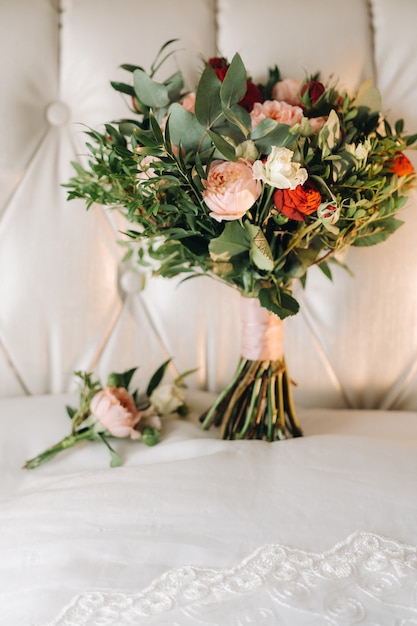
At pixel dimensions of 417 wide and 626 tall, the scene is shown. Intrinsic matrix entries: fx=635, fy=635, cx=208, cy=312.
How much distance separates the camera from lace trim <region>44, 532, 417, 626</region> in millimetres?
595

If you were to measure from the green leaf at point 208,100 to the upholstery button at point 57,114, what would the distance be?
1.39 feet

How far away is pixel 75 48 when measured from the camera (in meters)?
1.06

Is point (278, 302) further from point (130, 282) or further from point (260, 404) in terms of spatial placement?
point (130, 282)

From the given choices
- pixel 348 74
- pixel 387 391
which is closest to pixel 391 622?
pixel 387 391

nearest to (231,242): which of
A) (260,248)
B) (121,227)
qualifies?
(260,248)

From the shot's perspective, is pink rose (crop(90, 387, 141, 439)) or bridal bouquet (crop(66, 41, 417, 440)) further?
pink rose (crop(90, 387, 141, 439))

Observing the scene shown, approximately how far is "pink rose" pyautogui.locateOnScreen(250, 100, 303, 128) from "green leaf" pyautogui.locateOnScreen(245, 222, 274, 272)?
133mm

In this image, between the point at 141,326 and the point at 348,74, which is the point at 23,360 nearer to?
the point at 141,326

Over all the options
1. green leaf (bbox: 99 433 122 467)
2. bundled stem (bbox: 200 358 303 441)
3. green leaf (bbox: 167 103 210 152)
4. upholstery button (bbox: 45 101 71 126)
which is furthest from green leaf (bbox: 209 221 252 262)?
upholstery button (bbox: 45 101 71 126)

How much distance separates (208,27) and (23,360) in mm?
650

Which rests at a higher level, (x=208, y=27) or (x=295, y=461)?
(x=208, y=27)

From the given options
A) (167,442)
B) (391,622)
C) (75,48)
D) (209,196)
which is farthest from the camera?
(75,48)

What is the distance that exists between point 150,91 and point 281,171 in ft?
0.83

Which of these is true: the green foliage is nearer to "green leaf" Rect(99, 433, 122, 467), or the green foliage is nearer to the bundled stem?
the bundled stem
